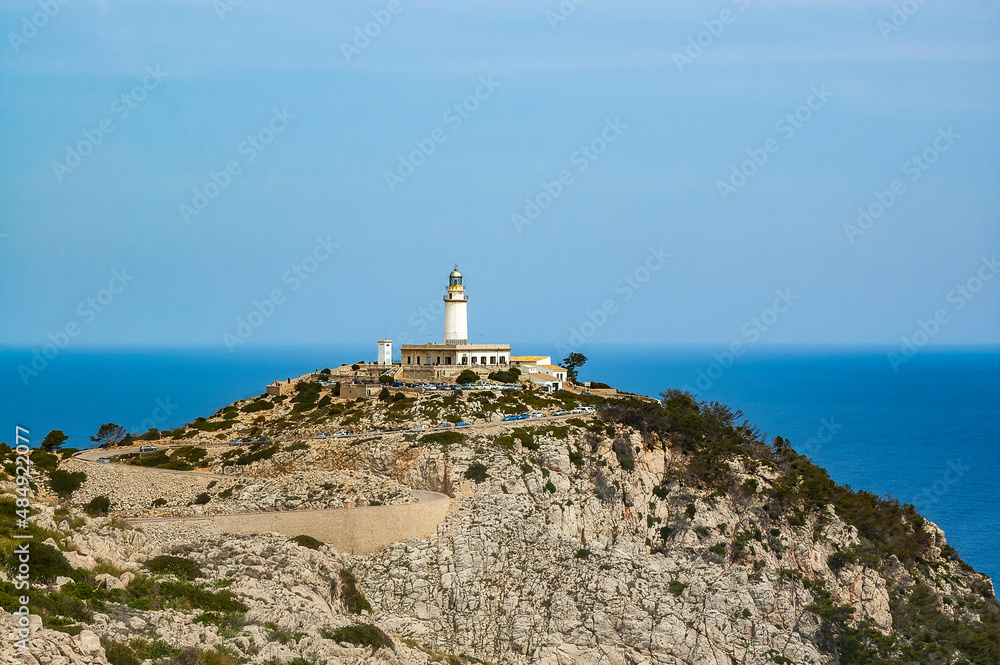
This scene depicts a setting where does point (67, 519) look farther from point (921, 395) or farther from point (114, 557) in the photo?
point (921, 395)

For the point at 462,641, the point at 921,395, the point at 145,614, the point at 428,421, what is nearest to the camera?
the point at 145,614

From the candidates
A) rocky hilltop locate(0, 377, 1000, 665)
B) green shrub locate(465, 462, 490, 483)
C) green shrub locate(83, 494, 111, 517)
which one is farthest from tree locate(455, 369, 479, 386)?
green shrub locate(83, 494, 111, 517)

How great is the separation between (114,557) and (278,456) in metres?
19.3

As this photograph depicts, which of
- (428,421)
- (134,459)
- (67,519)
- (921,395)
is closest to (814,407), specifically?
(921,395)

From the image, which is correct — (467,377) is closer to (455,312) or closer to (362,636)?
(455,312)

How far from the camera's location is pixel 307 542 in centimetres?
4238

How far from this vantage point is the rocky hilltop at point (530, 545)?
3722 centimetres

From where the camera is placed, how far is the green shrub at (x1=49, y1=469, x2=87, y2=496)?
49656 mm

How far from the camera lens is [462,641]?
4456 centimetres

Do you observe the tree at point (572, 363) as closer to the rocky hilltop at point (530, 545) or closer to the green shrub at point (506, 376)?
the green shrub at point (506, 376)

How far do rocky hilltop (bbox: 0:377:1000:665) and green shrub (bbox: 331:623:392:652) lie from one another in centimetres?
9

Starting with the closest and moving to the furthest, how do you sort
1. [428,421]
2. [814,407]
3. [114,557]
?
[114,557] → [428,421] → [814,407]

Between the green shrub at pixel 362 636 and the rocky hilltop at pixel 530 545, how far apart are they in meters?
0.09

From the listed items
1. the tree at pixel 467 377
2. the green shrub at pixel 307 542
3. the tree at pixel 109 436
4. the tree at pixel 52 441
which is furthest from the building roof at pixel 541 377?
the green shrub at pixel 307 542
